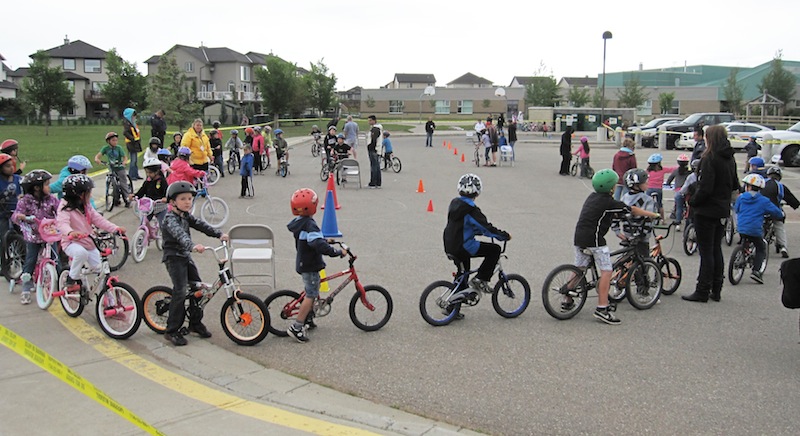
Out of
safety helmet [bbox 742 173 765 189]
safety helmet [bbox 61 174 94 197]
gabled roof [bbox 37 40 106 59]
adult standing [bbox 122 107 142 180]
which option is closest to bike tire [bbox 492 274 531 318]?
safety helmet [bbox 742 173 765 189]

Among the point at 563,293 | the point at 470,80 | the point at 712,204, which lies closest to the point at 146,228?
the point at 563,293

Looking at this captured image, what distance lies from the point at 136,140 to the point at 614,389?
14.8m

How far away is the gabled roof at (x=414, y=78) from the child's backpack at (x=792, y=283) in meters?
145

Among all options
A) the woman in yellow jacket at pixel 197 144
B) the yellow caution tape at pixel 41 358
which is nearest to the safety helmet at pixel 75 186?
the yellow caution tape at pixel 41 358

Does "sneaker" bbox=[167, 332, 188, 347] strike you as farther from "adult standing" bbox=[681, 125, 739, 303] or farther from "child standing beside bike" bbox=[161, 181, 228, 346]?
"adult standing" bbox=[681, 125, 739, 303]

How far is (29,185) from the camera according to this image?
819 cm

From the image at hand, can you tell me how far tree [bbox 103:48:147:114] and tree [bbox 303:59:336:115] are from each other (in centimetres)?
1671

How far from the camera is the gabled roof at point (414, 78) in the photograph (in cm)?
14850

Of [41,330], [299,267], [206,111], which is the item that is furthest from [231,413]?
[206,111]

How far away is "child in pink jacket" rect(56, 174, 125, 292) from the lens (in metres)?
7.22

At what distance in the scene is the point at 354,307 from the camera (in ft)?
23.5

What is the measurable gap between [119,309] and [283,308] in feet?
5.35

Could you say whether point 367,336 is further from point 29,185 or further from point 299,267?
point 29,185

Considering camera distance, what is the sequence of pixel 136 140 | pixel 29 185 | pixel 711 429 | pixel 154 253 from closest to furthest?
pixel 711 429 < pixel 29 185 < pixel 154 253 < pixel 136 140
